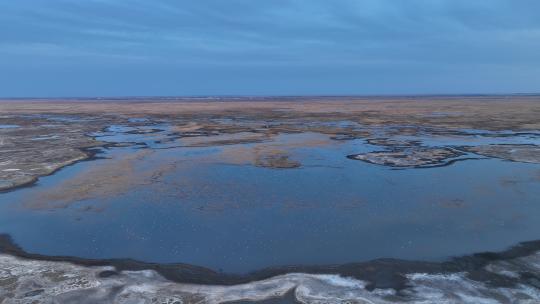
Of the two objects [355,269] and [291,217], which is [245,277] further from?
[291,217]

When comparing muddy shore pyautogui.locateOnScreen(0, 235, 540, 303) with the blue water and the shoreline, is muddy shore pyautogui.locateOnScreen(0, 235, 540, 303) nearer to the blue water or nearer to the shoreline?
the shoreline

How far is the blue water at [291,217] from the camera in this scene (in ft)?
36.4

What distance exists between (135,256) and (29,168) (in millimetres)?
12309

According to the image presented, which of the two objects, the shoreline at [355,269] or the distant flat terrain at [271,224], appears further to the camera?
the shoreline at [355,269]

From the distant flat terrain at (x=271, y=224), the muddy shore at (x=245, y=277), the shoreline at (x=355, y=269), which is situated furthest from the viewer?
the shoreline at (x=355, y=269)

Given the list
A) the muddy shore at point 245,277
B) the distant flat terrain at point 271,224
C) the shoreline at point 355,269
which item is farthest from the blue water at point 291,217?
the muddy shore at point 245,277

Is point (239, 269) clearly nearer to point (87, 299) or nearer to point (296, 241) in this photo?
point (296, 241)

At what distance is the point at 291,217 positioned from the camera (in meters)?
13.7

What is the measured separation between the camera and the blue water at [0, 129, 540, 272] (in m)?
11.1

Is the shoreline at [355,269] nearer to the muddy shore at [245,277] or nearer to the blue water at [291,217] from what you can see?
the muddy shore at [245,277]

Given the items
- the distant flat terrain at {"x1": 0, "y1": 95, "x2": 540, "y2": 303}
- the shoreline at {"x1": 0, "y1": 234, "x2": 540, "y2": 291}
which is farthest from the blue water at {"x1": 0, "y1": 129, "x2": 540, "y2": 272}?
the shoreline at {"x1": 0, "y1": 234, "x2": 540, "y2": 291}

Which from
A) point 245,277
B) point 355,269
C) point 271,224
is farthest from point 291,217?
point 245,277

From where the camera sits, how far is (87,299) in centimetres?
858

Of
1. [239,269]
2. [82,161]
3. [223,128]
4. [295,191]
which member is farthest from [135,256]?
[223,128]
